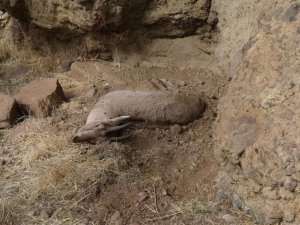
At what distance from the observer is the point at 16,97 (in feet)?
14.0

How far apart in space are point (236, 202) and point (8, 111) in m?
2.11

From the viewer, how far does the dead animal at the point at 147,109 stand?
12.1ft

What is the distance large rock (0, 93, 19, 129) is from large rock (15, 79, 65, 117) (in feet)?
0.29

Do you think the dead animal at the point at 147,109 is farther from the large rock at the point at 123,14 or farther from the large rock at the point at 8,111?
the large rock at the point at 123,14

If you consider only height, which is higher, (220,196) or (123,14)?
(123,14)

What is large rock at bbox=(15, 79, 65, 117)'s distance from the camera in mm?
4082

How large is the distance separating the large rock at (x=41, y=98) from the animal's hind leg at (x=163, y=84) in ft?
2.69

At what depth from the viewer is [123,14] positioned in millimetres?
4656

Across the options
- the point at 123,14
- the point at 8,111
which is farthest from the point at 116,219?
the point at 123,14

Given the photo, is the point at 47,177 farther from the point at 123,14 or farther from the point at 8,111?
the point at 123,14

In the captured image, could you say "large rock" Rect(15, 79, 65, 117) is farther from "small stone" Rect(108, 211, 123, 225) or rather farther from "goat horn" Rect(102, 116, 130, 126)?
"small stone" Rect(108, 211, 123, 225)

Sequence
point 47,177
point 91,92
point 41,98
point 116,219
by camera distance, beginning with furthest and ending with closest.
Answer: point 91,92, point 41,98, point 47,177, point 116,219

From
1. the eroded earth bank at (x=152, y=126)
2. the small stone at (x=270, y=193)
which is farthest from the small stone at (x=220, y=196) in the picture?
the small stone at (x=270, y=193)

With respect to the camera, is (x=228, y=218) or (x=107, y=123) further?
(x=107, y=123)
